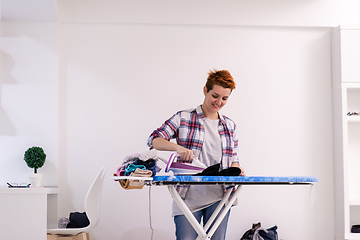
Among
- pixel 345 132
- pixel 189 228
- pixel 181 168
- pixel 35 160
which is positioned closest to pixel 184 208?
pixel 181 168

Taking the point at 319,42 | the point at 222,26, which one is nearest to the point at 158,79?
the point at 222,26

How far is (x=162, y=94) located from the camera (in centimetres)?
370

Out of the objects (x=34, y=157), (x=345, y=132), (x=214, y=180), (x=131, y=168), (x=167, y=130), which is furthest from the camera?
(x=345, y=132)

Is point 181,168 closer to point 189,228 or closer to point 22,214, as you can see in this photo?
point 189,228

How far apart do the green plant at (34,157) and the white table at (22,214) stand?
808 millimetres

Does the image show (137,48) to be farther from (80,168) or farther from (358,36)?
(358,36)

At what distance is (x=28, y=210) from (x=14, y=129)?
46.0 inches

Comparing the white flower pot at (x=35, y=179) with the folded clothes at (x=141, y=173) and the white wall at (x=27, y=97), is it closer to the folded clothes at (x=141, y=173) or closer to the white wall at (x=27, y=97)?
the white wall at (x=27, y=97)

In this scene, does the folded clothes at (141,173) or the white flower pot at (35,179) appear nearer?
the folded clothes at (141,173)

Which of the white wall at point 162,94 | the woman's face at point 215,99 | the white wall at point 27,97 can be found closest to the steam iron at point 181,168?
the woman's face at point 215,99

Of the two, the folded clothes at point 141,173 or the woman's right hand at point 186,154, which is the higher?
the woman's right hand at point 186,154

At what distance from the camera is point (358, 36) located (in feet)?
12.1

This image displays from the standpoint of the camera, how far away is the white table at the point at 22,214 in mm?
2445

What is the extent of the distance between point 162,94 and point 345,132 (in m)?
1.65
